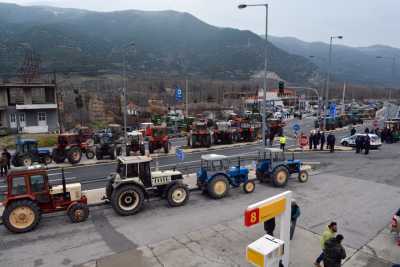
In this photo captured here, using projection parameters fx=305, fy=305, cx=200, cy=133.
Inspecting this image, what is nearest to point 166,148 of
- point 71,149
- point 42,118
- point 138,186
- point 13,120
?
point 71,149

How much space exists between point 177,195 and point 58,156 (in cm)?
1251

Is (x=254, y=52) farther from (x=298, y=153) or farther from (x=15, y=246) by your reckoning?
(x=15, y=246)

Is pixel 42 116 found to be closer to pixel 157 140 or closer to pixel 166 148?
pixel 157 140

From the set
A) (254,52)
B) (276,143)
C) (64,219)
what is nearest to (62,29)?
(254,52)

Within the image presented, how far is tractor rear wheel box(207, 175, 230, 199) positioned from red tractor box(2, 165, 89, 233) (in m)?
4.76

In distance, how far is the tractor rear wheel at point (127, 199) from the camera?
34.6 ft

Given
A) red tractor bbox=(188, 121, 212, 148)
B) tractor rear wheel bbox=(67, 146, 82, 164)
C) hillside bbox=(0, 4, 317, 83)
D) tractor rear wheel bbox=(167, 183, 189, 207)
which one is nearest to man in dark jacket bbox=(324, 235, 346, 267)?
tractor rear wheel bbox=(167, 183, 189, 207)

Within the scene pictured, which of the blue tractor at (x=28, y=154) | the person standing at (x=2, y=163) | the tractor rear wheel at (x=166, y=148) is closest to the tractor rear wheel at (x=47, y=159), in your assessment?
the blue tractor at (x=28, y=154)

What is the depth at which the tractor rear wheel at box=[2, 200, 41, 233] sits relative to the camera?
9.39 meters

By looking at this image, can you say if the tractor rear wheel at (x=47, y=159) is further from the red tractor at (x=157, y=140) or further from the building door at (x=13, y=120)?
the building door at (x=13, y=120)

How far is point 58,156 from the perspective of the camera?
67.4ft

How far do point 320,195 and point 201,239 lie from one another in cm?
648

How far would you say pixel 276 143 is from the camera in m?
28.9

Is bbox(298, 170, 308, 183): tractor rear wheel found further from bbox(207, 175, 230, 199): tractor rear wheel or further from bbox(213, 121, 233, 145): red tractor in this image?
bbox(213, 121, 233, 145): red tractor
